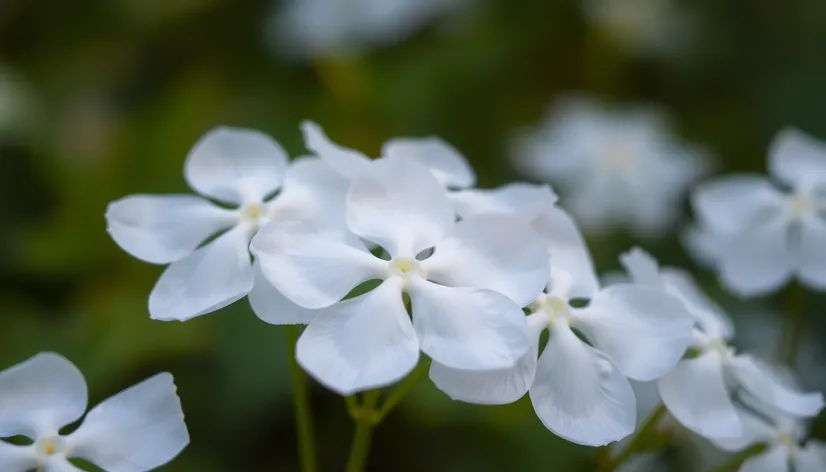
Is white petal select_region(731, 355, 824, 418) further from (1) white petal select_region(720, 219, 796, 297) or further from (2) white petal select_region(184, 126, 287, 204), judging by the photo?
(2) white petal select_region(184, 126, 287, 204)

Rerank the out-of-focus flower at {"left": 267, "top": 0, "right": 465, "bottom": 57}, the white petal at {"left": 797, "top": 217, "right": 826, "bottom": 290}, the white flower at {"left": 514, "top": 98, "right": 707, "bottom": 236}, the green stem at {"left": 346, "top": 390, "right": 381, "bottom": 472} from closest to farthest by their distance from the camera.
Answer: the green stem at {"left": 346, "top": 390, "right": 381, "bottom": 472} < the white petal at {"left": 797, "top": 217, "right": 826, "bottom": 290} < the white flower at {"left": 514, "top": 98, "right": 707, "bottom": 236} < the out-of-focus flower at {"left": 267, "top": 0, "right": 465, "bottom": 57}

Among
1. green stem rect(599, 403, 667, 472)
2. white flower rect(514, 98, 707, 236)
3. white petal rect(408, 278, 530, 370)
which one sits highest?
white petal rect(408, 278, 530, 370)

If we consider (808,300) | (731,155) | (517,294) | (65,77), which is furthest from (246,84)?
(517,294)

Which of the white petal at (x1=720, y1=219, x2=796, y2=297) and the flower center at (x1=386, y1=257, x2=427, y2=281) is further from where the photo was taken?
the white petal at (x1=720, y1=219, x2=796, y2=297)

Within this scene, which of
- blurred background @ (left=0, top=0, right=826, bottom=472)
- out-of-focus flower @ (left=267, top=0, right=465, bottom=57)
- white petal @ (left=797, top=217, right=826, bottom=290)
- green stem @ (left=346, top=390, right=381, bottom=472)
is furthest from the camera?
out-of-focus flower @ (left=267, top=0, right=465, bottom=57)

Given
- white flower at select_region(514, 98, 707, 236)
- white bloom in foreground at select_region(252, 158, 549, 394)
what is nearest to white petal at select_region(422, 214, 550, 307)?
white bloom in foreground at select_region(252, 158, 549, 394)

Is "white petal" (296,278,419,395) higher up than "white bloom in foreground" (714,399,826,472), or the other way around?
"white petal" (296,278,419,395)

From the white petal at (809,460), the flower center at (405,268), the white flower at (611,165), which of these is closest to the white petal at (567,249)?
the flower center at (405,268)
